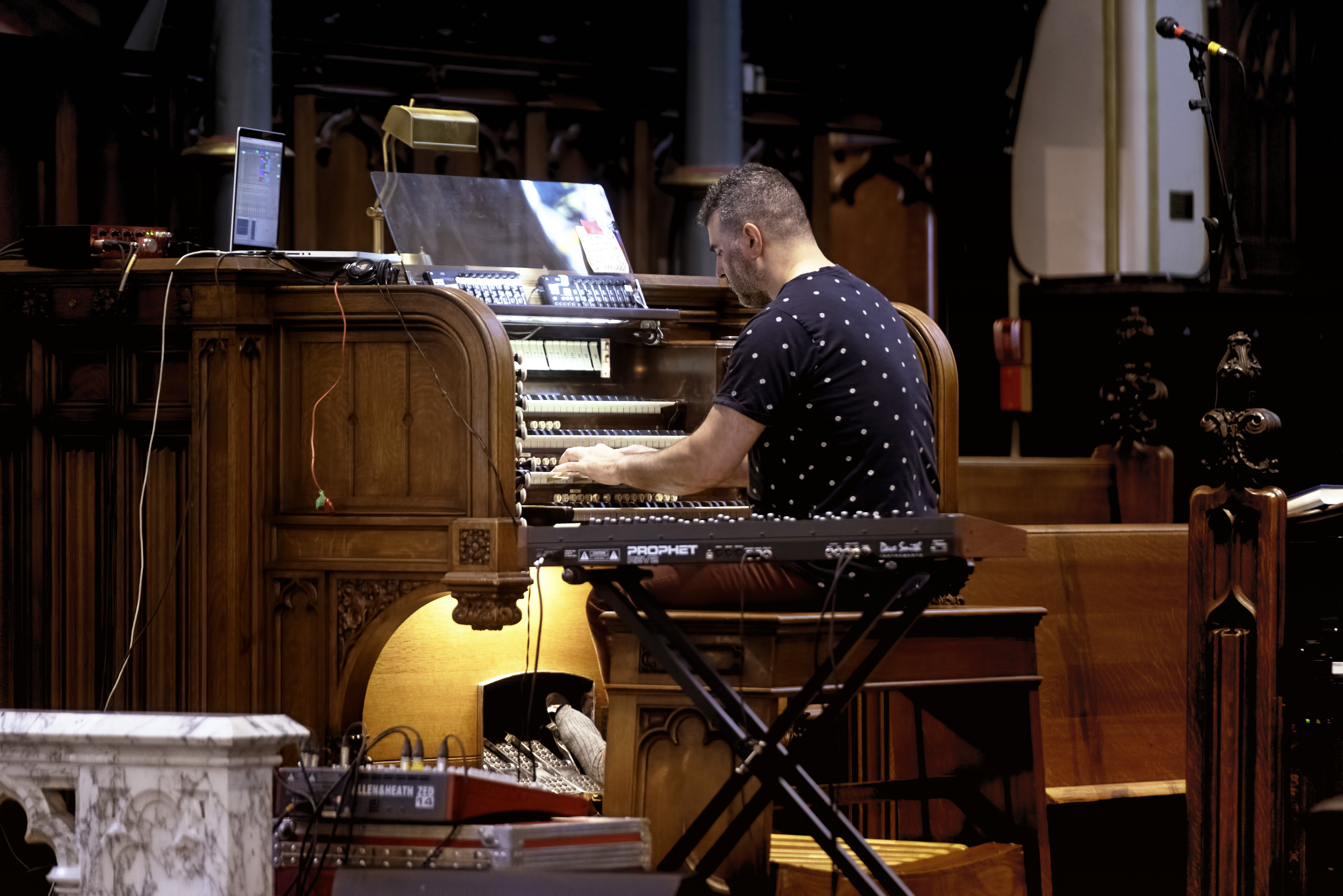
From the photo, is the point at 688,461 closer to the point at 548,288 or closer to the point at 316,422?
the point at 316,422

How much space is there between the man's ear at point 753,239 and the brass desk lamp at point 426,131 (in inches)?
52.4

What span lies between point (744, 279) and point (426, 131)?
1465 mm

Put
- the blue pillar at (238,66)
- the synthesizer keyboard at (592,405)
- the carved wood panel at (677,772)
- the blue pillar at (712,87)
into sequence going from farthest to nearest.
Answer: the blue pillar at (712,87)
the blue pillar at (238,66)
the synthesizer keyboard at (592,405)
the carved wood panel at (677,772)

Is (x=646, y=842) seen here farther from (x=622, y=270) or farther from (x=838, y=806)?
(x=622, y=270)

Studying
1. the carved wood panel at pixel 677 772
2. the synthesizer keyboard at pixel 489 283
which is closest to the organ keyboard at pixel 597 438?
the synthesizer keyboard at pixel 489 283

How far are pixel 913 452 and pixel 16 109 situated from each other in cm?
449

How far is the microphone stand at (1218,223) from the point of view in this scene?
17.8 feet

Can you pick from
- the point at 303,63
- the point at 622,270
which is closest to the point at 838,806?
the point at 622,270

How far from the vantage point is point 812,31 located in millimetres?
7246

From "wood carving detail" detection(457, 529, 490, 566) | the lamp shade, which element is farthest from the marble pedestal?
the lamp shade

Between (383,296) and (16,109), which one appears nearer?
(383,296)

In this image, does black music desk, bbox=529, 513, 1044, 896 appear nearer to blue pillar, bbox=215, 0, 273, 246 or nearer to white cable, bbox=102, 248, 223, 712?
white cable, bbox=102, 248, 223, 712

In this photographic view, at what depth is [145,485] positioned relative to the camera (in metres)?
3.59

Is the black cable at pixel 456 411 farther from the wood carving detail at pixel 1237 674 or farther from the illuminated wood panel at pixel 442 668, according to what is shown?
the wood carving detail at pixel 1237 674
